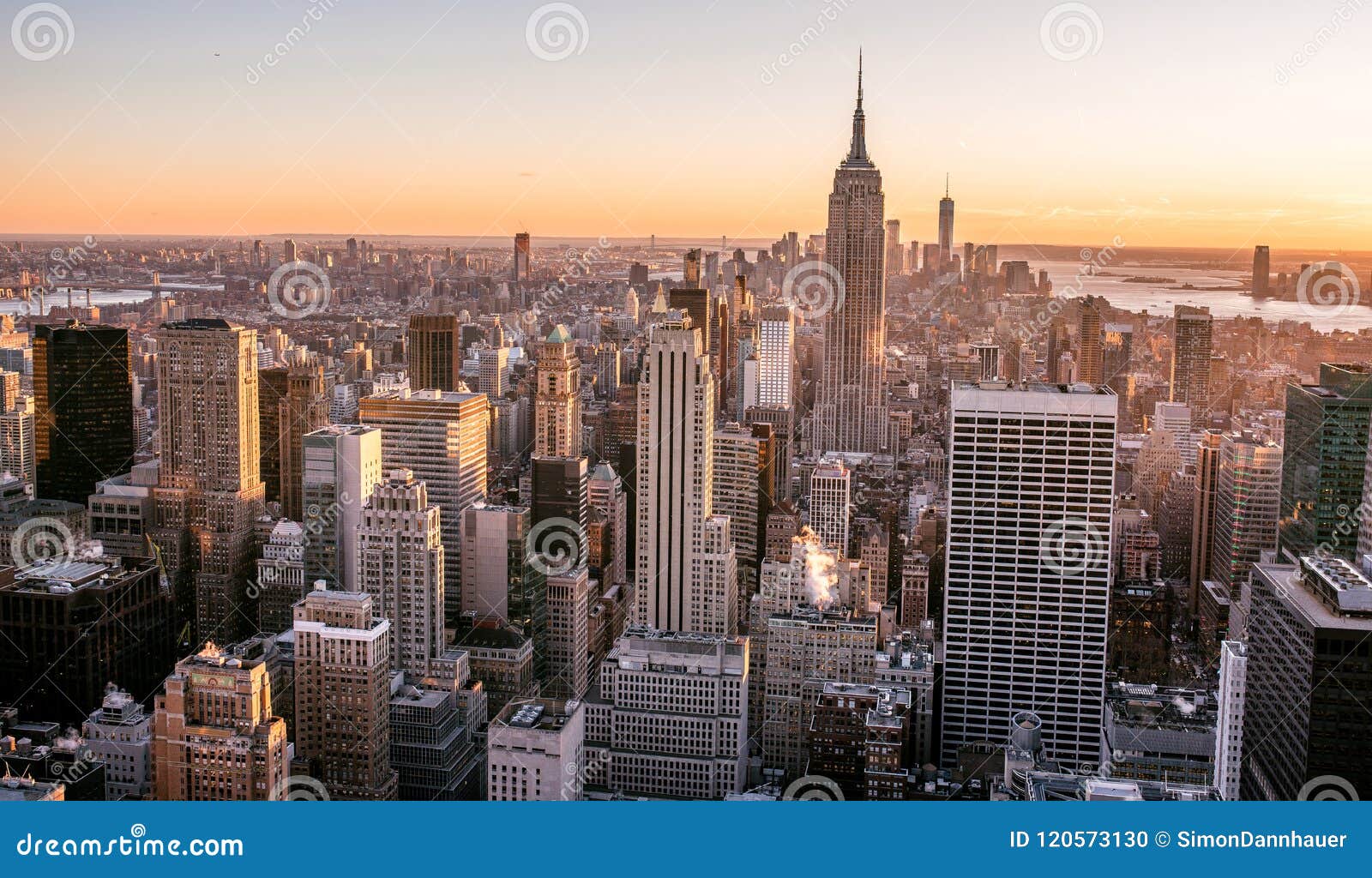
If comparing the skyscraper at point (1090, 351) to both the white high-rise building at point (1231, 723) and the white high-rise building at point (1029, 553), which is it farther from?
the white high-rise building at point (1231, 723)

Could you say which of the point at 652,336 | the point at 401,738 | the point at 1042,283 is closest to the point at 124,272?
the point at 401,738

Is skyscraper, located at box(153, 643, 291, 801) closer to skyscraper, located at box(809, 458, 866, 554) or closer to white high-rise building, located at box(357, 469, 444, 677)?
white high-rise building, located at box(357, 469, 444, 677)

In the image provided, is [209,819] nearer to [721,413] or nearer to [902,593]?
[902,593]

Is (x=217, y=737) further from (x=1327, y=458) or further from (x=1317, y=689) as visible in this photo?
(x=1327, y=458)

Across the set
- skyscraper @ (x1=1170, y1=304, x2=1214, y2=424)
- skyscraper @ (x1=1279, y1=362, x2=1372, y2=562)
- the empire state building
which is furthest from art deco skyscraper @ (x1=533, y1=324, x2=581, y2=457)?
skyscraper @ (x1=1279, y1=362, x2=1372, y2=562)

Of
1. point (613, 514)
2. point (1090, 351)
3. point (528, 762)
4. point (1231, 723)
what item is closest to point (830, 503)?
point (613, 514)
